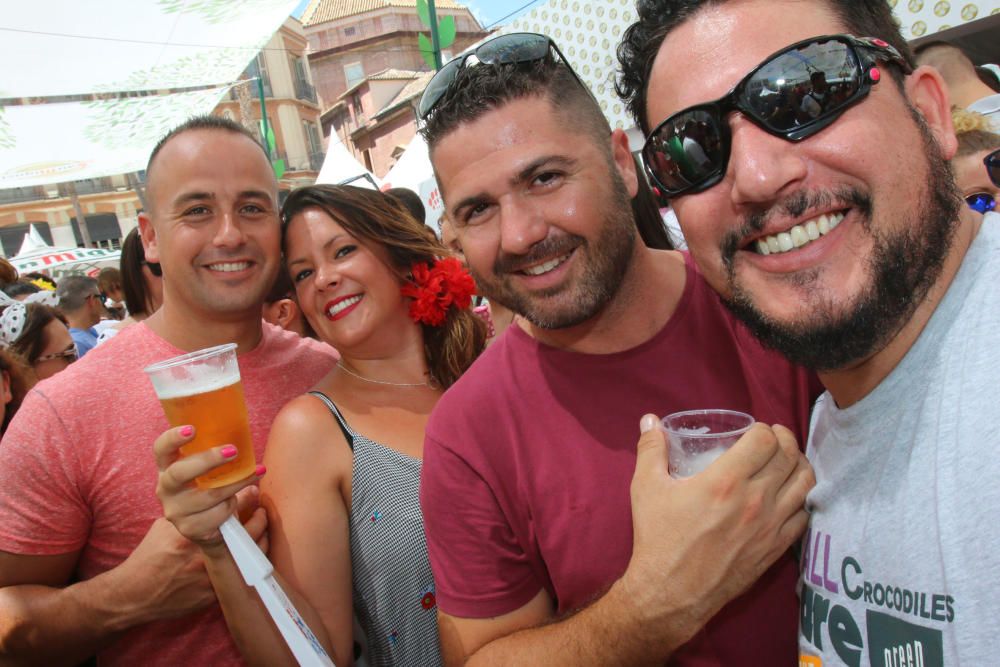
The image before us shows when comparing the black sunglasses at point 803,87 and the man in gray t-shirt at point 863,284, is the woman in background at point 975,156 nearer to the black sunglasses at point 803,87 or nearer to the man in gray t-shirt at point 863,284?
the man in gray t-shirt at point 863,284

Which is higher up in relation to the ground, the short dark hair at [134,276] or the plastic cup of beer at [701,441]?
the short dark hair at [134,276]

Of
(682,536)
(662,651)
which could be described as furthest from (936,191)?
(662,651)

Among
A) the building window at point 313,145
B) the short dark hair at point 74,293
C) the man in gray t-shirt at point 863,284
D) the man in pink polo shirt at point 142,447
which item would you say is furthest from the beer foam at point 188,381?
the building window at point 313,145

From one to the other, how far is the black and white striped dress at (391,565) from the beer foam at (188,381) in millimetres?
617

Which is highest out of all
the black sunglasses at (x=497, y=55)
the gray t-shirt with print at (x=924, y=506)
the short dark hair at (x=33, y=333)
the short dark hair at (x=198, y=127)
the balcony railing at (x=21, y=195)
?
the balcony railing at (x=21, y=195)

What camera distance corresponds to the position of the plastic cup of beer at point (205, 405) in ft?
5.91

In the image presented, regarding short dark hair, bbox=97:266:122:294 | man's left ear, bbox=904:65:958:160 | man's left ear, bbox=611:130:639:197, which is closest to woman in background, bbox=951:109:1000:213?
man's left ear, bbox=611:130:639:197

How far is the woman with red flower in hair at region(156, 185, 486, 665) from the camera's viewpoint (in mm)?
2051

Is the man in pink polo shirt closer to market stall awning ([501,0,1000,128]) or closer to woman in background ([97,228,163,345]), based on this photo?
woman in background ([97,228,163,345])

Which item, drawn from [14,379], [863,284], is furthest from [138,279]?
[863,284]

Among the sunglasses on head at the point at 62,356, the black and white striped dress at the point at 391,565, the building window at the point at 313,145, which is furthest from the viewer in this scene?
the building window at the point at 313,145

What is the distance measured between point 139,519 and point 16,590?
413mm

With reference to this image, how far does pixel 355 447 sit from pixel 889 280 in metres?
1.78

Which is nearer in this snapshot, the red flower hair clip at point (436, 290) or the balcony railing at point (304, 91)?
the red flower hair clip at point (436, 290)
